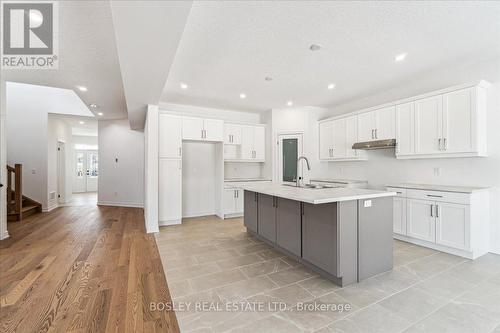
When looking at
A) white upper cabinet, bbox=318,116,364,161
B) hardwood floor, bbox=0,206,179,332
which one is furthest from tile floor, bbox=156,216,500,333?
white upper cabinet, bbox=318,116,364,161

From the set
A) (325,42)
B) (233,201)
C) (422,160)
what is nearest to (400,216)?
(422,160)

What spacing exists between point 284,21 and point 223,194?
383cm

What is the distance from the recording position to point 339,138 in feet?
16.6

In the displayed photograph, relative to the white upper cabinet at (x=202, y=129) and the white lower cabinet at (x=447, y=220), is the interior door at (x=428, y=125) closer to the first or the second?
the white lower cabinet at (x=447, y=220)

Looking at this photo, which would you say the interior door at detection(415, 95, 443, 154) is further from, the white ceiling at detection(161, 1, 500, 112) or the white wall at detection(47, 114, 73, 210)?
the white wall at detection(47, 114, 73, 210)

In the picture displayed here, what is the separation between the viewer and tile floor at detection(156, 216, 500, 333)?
1.72 meters

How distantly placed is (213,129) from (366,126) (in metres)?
3.28

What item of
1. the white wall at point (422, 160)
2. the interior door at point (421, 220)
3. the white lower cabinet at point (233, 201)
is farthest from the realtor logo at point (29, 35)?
the interior door at point (421, 220)

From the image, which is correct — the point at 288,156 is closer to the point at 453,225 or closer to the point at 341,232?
the point at 453,225

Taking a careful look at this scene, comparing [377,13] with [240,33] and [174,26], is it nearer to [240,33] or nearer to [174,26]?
[240,33]

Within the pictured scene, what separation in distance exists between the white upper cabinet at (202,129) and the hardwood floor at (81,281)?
7.22 ft

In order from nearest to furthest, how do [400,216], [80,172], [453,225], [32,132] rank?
[453,225] → [400,216] → [32,132] → [80,172]

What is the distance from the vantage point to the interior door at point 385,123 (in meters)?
3.99

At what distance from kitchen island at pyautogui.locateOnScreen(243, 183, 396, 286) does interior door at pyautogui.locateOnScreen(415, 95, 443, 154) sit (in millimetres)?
1671
